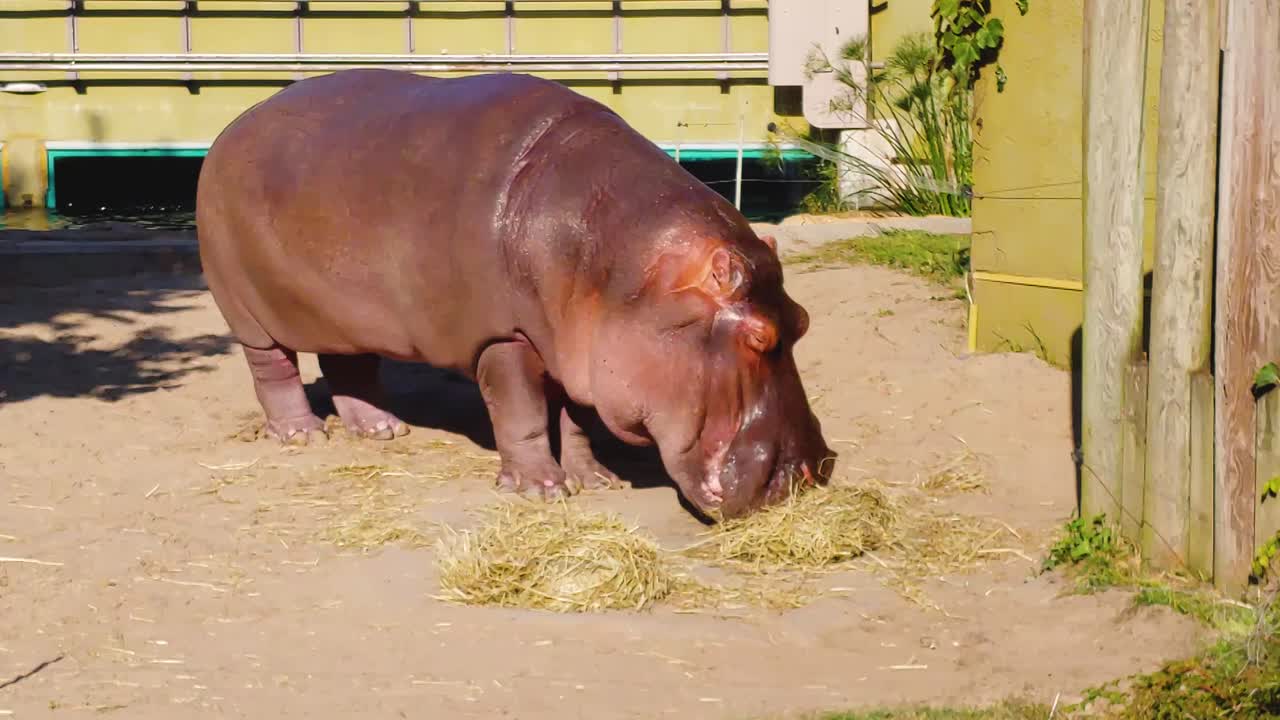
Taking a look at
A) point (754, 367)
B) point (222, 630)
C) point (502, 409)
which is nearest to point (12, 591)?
point (222, 630)

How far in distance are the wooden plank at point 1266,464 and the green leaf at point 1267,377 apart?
31 mm

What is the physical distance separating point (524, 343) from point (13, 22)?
1224 centimetres

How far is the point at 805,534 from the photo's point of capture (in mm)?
5277

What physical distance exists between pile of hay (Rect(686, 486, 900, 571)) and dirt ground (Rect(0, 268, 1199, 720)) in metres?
0.18

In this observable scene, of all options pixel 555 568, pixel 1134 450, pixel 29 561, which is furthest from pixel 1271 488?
pixel 29 561

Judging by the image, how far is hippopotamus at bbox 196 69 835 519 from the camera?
18.0 ft

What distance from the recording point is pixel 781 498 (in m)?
5.51

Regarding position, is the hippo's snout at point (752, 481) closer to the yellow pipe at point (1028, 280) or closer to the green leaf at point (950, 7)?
the yellow pipe at point (1028, 280)

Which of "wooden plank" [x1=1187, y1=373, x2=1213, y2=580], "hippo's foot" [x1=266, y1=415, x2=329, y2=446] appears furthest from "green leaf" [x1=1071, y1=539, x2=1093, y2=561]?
"hippo's foot" [x1=266, y1=415, x2=329, y2=446]

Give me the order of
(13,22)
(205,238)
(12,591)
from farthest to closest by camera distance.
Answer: (13,22) < (205,238) < (12,591)

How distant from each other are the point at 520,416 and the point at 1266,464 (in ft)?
8.95

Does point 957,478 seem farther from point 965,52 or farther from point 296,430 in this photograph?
point 296,430

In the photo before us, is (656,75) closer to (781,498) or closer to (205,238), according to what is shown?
(205,238)

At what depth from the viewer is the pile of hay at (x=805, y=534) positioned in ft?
17.1
